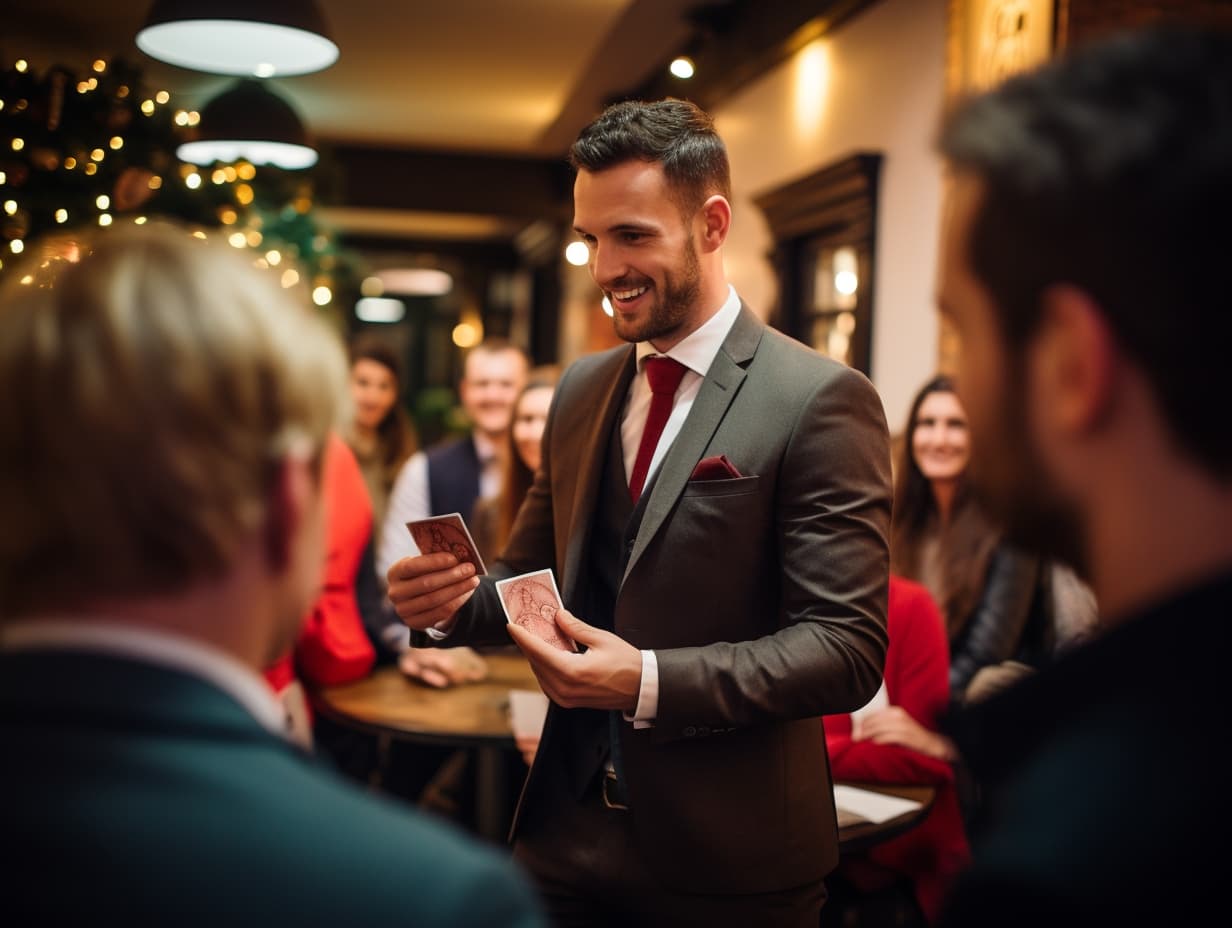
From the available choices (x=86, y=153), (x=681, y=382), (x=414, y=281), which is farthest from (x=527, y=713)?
(x=414, y=281)

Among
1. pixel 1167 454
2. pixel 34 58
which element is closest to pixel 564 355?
pixel 34 58

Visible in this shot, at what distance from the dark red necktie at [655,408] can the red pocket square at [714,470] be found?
0.43 feet

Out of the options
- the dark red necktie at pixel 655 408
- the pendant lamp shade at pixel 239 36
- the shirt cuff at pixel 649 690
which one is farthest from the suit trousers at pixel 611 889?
the pendant lamp shade at pixel 239 36

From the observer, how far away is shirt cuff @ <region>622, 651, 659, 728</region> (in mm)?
1724

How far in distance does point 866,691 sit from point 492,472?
3325 mm

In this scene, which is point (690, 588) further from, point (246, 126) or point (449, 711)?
point (246, 126)

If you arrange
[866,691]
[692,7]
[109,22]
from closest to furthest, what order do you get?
[866,691]
[692,7]
[109,22]

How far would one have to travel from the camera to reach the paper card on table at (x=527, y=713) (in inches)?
113

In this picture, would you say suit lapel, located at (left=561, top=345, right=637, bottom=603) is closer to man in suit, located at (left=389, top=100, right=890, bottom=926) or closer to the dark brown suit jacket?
man in suit, located at (left=389, top=100, right=890, bottom=926)

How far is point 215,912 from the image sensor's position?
0.66m

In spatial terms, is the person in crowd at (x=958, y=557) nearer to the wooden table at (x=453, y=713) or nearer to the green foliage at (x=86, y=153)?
the wooden table at (x=453, y=713)

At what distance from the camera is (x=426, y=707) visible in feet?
10.8

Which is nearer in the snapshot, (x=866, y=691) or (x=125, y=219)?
(x=866, y=691)

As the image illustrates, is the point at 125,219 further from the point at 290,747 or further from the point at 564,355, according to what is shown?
the point at 564,355
